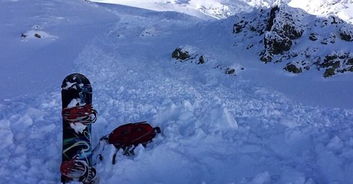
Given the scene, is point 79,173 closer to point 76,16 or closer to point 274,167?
point 274,167

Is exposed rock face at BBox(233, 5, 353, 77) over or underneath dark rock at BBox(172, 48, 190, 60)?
over

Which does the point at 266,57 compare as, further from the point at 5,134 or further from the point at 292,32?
the point at 5,134

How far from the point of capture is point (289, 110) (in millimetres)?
7848

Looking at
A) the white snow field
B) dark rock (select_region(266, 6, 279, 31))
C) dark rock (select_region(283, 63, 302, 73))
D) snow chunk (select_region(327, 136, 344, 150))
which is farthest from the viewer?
dark rock (select_region(266, 6, 279, 31))

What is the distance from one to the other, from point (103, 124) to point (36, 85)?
3.57m

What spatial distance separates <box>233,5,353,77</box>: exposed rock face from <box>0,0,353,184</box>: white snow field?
1.17 feet

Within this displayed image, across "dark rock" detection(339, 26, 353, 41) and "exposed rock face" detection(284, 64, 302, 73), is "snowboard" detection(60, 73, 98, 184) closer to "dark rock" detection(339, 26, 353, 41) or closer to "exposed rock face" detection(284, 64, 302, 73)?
"exposed rock face" detection(284, 64, 302, 73)

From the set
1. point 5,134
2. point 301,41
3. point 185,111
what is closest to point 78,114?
point 5,134

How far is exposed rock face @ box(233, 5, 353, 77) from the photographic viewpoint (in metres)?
10.6

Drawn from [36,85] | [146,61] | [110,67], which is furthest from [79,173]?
[146,61]

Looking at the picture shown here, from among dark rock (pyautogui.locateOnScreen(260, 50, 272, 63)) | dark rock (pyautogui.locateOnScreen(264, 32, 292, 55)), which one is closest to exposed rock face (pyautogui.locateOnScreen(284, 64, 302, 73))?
dark rock (pyautogui.locateOnScreen(260, 50, 272, 63))

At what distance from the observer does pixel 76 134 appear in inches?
201

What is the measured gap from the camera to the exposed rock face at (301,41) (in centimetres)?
1057

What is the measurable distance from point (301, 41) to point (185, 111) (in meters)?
6.28
